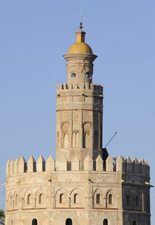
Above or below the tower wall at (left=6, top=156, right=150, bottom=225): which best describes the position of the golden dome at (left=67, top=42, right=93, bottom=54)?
above

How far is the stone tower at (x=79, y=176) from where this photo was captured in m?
77.0

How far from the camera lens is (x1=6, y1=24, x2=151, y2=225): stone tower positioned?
7700cm

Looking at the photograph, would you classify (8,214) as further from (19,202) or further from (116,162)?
(116,162)

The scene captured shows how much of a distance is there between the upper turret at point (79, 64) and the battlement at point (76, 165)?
20.5ft

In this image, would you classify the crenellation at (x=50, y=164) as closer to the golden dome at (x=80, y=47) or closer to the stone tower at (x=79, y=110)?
the stone tower at (x=79, y=110)

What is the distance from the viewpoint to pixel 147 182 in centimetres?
8050

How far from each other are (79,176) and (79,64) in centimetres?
847

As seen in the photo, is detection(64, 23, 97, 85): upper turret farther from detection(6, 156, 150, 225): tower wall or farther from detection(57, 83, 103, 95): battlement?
detection(6, 156, 150, 225): tower wall

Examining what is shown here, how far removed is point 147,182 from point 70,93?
8607mm

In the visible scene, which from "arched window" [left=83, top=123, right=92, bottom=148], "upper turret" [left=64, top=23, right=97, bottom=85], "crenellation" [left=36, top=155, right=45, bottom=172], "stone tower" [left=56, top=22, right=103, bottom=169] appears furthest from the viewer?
"upper turret" [left=64, top=23, right=97, bottom=85]

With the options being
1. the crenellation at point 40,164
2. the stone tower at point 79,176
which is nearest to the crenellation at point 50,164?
the stone tower at point 79,176

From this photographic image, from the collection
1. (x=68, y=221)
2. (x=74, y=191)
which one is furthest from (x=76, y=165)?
(x=68, y=221)

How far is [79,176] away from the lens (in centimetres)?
7700

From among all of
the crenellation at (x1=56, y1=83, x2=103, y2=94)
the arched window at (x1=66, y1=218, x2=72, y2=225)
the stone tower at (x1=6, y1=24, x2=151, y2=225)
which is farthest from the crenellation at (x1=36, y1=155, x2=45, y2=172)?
the crenellation at (x1=56, y1=83, x2=103, y2=94)
